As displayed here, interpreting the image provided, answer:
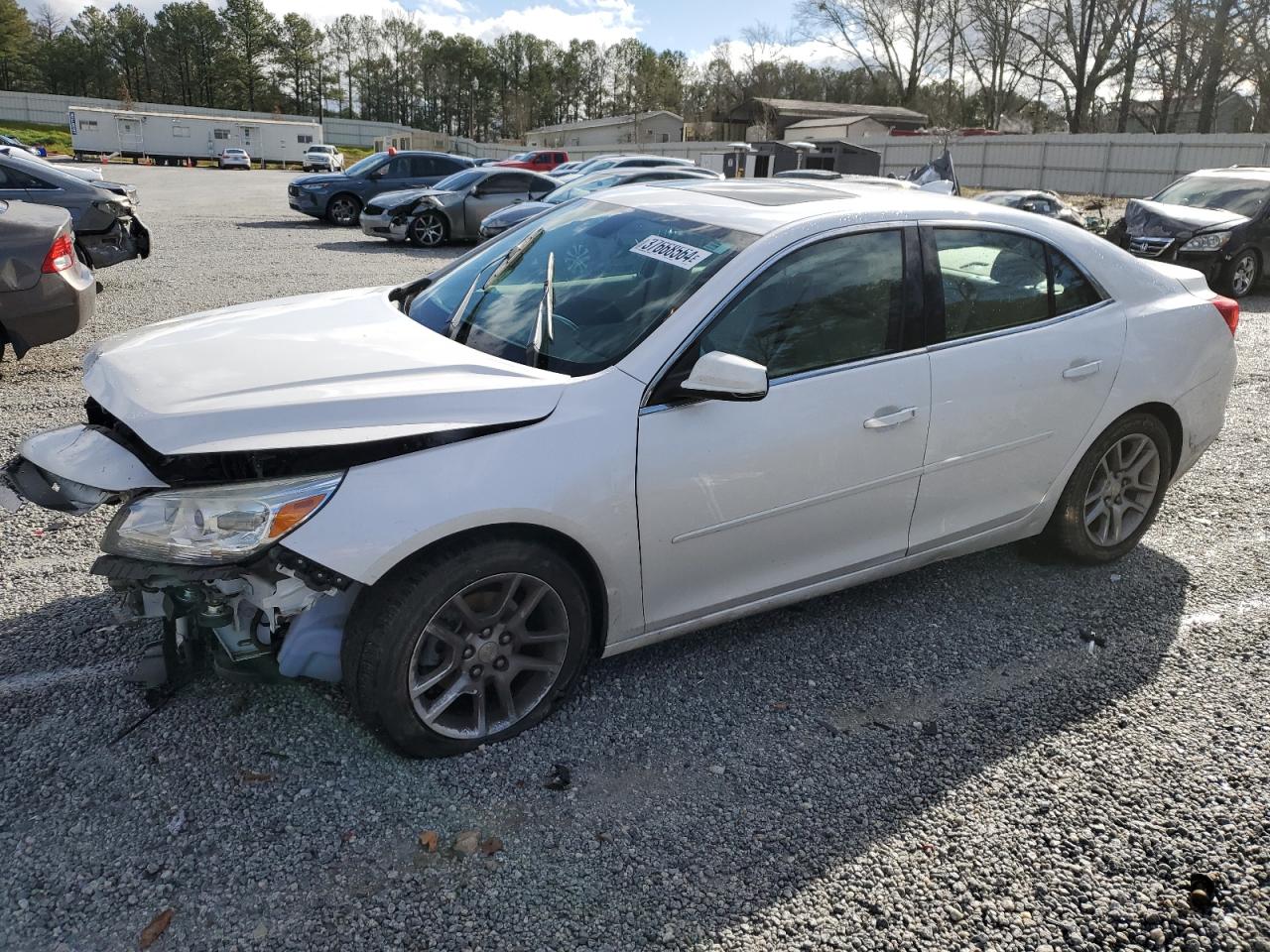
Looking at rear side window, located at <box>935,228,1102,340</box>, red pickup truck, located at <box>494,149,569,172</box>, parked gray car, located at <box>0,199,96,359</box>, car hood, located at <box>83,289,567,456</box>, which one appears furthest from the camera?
red pickup truck, located at <box>494,149,569,172</box>

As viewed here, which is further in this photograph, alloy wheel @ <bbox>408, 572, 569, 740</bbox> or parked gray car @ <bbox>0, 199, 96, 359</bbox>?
parked gray car @ <bbox>0, 199, 96, 359</bbox>

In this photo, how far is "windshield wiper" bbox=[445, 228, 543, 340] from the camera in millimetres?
3469

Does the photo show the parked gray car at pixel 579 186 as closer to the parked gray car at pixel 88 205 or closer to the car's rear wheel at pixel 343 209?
the parked gray car at pixel 88 205

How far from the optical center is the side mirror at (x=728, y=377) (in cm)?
280

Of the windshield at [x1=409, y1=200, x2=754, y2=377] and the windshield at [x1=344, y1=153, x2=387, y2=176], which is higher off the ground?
the windshield at [x1=344, y1=153, x2=387, y2=176]

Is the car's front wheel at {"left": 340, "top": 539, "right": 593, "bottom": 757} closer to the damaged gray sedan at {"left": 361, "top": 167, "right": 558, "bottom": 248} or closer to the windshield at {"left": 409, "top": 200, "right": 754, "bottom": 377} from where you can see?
the windshield at {"left": 409, "top": 200, "right": 754, "bottom": 377}

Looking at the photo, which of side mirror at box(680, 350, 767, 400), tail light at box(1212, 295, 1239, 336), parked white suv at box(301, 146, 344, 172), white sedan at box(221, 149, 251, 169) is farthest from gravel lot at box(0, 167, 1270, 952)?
white sedan at box(221, 149, 251, 169)

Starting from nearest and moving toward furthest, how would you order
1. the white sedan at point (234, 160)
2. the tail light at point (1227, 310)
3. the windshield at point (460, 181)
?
the tail light at point (1227, 310), the windshield at point (460, 181), the white sedan at point (234, 160)

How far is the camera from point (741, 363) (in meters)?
2.81

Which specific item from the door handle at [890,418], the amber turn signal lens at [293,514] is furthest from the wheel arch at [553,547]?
the door handle at [890,418]

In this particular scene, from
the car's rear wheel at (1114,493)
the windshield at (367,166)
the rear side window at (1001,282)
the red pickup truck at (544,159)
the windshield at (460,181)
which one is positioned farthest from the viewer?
the red pickup truck at (544,159)

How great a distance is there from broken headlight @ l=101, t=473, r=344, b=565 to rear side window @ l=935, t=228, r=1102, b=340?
2.29 metres

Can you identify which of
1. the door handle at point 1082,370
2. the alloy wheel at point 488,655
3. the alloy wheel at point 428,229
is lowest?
the alloy wheel at point 488,655

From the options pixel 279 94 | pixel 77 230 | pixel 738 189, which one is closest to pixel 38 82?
pixel 279 94
